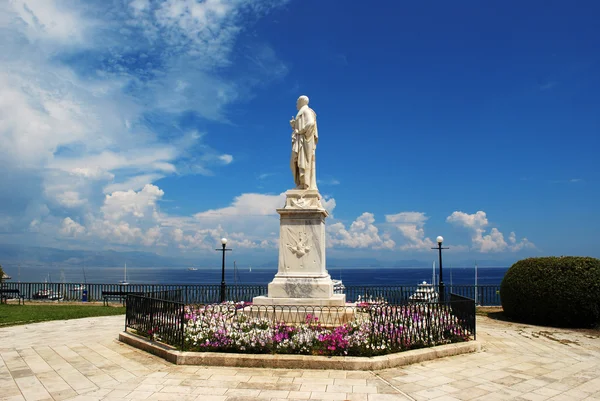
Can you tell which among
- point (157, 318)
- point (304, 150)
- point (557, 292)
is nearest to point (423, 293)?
point (557, 292)

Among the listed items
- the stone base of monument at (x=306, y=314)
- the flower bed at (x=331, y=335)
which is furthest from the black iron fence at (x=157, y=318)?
the stone base of monument at (x=306, y=314)

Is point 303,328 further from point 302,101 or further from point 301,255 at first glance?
point 302,101

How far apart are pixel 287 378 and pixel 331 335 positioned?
4.39ft

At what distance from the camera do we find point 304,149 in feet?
37.5

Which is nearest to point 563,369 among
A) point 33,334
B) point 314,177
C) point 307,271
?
point 307,271

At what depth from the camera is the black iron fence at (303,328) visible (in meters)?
7.69

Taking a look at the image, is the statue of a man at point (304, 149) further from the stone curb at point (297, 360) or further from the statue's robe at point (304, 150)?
the stone curb at point (297, 360)

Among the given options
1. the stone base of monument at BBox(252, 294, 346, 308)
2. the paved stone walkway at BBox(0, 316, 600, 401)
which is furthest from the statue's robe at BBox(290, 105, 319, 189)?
the paved stone walkway at BBox(0, 316, 600, 401)

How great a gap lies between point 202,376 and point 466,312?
5755 mm

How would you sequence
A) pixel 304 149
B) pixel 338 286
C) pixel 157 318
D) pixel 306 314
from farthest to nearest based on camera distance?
pixel 338 286 → pixel 304 149 → pixel 306 314 → pixel 157 318

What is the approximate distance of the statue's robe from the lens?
11.4 metres

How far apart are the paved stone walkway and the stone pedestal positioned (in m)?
3.26

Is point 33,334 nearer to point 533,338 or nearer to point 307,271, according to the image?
point 307,271

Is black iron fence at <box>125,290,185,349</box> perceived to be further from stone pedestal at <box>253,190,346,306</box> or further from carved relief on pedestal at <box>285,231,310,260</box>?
carved relief on pedestal at <box>285,231,310,260</box>
